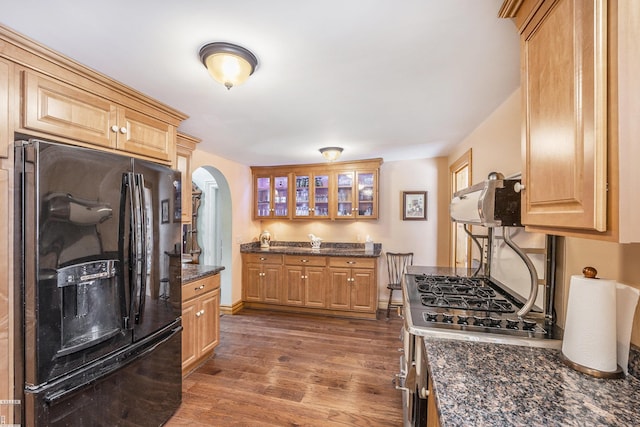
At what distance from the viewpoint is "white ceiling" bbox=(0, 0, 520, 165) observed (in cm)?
114

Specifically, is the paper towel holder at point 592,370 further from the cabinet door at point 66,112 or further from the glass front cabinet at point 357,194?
the glass front cabinet at point 357,194

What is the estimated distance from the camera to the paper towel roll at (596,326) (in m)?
0.94

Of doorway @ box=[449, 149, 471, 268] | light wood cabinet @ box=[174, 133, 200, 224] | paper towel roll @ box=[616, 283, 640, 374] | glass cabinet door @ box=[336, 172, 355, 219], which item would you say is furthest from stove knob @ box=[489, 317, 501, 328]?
glass cabinet door @ box=[336, 172, 355, 219]

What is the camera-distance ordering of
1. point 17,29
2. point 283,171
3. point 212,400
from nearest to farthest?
point 17,29 → point 212,400 → point 283,171

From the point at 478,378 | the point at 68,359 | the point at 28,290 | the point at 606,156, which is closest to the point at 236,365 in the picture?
the point at 68,359

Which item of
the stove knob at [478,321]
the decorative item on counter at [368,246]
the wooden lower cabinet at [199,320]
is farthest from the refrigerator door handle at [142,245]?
the decorative item on counter at [368,246]

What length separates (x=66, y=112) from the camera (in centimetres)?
149

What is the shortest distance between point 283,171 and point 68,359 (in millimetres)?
3573

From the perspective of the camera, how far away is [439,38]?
131 centimetres

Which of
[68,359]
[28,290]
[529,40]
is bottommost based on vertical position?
[68,359]

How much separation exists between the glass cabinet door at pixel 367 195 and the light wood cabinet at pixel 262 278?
1.48 m

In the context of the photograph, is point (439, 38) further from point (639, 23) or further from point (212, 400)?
point (212, 400)

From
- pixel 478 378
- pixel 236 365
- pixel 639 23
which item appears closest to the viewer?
pixel 639 23

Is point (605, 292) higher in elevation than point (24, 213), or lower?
lower
